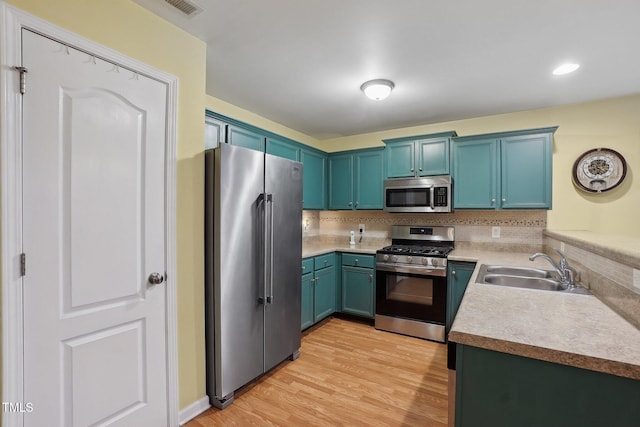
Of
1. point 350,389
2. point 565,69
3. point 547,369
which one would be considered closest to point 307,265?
point 350,389

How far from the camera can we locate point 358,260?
348 centimetres

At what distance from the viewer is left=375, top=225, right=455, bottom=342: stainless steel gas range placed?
9.74 ft

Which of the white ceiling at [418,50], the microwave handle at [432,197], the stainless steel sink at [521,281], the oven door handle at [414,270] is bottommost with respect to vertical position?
the oven door handle at [414,270]

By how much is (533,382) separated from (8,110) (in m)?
2.23

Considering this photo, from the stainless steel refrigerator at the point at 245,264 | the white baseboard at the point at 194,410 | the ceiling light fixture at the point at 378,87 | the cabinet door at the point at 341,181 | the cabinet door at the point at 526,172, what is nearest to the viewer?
the white baseboard at the point at 194,410

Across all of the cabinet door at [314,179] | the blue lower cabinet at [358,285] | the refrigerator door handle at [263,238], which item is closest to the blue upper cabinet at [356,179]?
the cabinet door at [314,179]

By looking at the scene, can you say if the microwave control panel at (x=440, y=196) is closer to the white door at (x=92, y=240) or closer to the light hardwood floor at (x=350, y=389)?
the light hardwood floor at (x=350, y=389)

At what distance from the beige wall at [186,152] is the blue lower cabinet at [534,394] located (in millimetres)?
1577

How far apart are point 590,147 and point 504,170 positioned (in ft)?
2.69

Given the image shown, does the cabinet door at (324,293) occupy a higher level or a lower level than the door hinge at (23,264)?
lower

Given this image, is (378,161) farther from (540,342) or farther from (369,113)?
(540,342)

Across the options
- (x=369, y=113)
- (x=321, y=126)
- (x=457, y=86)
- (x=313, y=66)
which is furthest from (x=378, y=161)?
(x=313, y=66)

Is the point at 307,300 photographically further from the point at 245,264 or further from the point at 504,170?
the point at 504,170

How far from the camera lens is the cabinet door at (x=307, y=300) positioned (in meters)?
3.06
